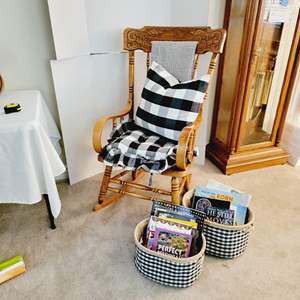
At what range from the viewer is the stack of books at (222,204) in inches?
53.6

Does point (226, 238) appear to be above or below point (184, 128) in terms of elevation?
below

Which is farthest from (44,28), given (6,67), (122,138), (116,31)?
(122,138)

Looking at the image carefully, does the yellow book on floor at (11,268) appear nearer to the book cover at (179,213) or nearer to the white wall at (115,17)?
the book cover at (179,213)

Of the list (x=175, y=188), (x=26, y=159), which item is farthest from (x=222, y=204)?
(x=26, y=159)

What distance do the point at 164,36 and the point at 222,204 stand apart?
1.08m

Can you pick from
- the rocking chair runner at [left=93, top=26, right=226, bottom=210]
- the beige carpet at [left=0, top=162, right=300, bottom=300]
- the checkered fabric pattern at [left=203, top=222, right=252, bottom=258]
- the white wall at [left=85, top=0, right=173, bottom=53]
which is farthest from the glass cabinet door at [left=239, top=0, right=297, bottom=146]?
the checkered fabric pattern at [left=203, top=222, right=252, bottom=258]

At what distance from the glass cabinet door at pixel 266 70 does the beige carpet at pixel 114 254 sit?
485 mm

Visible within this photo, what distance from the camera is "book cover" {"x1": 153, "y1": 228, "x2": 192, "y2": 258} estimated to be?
4.04 ft

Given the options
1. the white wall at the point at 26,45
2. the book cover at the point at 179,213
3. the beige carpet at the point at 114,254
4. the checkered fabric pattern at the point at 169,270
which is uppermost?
the white wall at the point at 26,45

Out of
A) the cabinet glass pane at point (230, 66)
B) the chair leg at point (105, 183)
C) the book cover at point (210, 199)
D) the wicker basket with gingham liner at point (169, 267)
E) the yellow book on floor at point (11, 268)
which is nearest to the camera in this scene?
the wicker basket with gingham liner at point (169, 267)

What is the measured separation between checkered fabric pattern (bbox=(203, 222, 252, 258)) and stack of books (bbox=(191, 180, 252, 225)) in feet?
0.17

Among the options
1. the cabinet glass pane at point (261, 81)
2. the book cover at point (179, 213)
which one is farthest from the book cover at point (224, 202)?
the cabinet glass pane at point (261, 81)

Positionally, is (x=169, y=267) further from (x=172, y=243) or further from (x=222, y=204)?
(x=222, y=204)

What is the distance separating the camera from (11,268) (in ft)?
4.26
